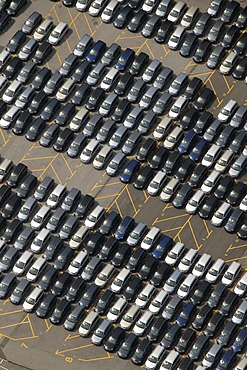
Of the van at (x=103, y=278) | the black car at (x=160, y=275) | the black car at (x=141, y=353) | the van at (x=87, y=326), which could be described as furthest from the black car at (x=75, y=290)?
the black car at (x=141, y=353)

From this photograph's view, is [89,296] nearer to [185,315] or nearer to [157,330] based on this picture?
[157,330]

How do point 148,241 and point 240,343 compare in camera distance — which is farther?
point 148,241

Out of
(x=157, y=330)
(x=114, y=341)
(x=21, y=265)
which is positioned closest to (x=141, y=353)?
(x=157, y=330)

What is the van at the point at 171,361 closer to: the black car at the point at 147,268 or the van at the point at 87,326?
the van at the point at 87,326

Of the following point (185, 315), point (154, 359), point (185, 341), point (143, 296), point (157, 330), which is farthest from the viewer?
point (143, 296)

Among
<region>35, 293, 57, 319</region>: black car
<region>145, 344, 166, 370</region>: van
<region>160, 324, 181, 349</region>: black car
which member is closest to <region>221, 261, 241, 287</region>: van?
<region>160, 324, 181, 349</region>: black car

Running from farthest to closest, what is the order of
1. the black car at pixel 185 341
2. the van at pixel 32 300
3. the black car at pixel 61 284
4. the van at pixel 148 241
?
the van at pixel 148 241
the black car at pixel 61 284
the van at pixel 32 300
the black car at pixel 185 341

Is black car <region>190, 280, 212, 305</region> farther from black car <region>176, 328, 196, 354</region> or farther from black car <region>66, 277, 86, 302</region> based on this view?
black car <region>66, 277, 86, 302</region>
